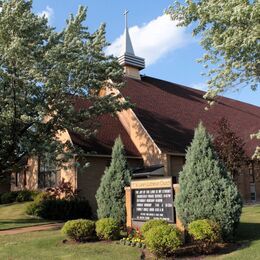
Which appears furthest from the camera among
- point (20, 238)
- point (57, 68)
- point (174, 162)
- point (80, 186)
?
point (174, 162)

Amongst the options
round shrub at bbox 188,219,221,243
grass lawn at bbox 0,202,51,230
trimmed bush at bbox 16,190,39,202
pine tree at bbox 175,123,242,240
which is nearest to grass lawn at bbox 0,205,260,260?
round shrub at bbox 188,219,221,243

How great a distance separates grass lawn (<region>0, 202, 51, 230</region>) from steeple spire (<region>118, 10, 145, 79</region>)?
15486 millimetres

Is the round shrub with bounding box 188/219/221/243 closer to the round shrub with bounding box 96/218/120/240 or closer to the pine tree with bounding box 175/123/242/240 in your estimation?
the pine tree with bounding box 175/123/242/240

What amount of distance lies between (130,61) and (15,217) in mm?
18476

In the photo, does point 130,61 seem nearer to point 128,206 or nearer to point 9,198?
point 9,198

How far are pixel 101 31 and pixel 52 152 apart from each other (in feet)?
22.5

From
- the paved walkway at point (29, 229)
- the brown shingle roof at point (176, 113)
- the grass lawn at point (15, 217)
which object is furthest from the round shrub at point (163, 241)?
the brown shingle roof at point (176, 113)

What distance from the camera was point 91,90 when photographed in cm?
2112

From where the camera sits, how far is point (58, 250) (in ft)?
41.5

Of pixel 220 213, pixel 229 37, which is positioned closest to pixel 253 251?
pixel 220 213

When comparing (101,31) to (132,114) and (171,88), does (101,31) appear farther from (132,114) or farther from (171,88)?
(171,88)

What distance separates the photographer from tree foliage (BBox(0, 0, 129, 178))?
18312 mm

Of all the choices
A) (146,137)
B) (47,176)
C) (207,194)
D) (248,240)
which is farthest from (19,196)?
(248,240)

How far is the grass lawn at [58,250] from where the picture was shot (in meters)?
11.7
